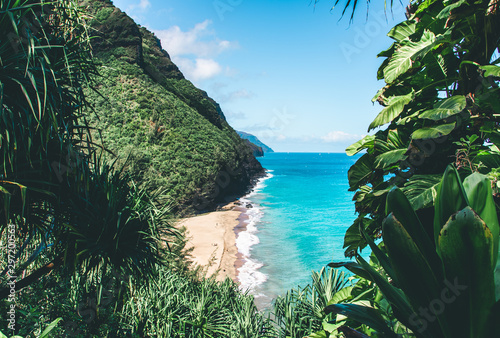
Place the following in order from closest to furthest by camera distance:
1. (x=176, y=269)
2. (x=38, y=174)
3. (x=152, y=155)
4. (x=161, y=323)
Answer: (x=38, y=174)
(x=161, y=323)
(x=176, y=269)
(x=152, y=155)

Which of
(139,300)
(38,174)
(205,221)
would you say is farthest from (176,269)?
(205,221)

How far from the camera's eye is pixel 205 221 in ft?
86.5

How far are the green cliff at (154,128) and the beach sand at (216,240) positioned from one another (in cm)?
276

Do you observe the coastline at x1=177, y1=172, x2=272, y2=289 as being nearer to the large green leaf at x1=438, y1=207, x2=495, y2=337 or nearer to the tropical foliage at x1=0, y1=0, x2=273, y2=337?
the tropical foliage at x1=0, y1=0, x2=273, y2=337

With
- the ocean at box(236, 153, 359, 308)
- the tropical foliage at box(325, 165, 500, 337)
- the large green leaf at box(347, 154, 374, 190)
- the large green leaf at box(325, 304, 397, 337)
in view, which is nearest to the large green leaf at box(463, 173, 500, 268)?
the tropical foliage at box(325, 165, 500, 337)

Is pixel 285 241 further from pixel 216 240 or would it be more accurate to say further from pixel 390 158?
pixel 390 158

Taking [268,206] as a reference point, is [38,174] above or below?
above

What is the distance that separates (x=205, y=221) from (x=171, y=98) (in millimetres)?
18873

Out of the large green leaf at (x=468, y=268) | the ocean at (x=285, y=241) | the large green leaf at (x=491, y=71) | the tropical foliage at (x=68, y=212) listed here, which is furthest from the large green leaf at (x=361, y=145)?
the ocean at (x=285, y=241)

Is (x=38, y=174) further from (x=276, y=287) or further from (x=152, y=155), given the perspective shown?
(x=152, y=155)

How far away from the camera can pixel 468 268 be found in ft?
3.42

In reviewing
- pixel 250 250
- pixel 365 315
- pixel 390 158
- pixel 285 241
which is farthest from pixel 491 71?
pixel 285 241

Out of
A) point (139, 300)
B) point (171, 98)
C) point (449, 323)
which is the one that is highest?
point (171, 98)

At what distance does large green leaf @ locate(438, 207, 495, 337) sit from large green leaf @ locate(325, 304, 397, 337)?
255 mm
